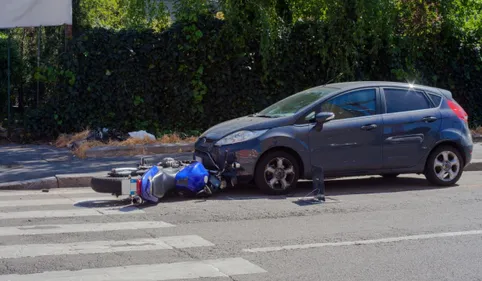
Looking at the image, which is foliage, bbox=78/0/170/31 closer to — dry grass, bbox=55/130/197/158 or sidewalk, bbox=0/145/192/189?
dry grass, bbox=55/130/197/158

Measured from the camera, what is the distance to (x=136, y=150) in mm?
14312

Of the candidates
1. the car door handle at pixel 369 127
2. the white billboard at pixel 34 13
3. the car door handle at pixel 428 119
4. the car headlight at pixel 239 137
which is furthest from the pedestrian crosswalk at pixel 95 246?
the white billboard at pixel 34 13

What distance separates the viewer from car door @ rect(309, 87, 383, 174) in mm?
10594

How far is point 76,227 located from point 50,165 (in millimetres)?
4906

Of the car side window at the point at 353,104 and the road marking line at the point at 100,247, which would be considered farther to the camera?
the car side window at the point at 353,104

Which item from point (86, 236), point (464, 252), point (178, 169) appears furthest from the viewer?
point (178, 169)

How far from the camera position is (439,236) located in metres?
7.91

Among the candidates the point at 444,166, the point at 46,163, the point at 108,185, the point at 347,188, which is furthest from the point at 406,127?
the point at 46,163

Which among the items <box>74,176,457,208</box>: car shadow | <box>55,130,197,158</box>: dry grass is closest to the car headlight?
<box>74,176,457,208</box>: car shadow

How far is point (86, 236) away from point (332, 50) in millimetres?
10272

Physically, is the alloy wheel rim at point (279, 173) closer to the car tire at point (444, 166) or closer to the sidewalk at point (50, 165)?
the car tire at point (444, 166)

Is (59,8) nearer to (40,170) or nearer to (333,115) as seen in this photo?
(40,170)

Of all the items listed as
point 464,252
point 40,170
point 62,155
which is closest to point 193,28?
point 62,155

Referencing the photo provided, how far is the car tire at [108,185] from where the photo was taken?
9.48m
